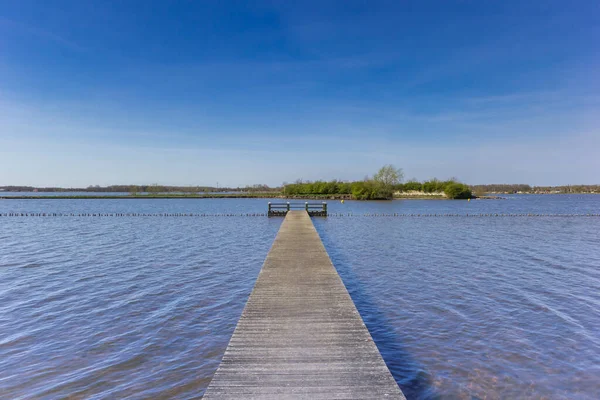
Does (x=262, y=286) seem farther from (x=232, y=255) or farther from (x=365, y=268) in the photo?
(x=232, y=255)

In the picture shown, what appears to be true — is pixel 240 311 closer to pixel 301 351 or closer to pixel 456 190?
pixel 301 351

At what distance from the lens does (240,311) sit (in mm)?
8609

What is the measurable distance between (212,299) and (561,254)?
16066 millimetres

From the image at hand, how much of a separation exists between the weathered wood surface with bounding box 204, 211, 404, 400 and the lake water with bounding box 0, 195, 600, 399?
1.02 m

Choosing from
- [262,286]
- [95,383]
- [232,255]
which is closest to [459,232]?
[232,255]

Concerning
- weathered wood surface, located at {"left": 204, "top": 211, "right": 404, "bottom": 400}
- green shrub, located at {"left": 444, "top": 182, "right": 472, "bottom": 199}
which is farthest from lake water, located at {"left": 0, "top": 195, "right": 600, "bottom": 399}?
green shrub, located at {"left": 444, "top": 182, "right": 472, "bottom": 199}

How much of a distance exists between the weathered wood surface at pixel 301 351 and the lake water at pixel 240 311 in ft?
3.33

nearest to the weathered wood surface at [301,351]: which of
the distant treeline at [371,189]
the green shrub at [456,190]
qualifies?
the distant treeline at [371,189]

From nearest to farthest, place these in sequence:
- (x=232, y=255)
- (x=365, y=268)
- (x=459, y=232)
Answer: (x=365, y=268) → (x=232, y=255) → (x=459, y=232)

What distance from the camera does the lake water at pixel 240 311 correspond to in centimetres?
568

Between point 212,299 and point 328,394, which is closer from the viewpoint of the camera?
point 328,394

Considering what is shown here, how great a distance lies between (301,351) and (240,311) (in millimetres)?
3874

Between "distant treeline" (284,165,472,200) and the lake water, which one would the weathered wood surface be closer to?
the lake water

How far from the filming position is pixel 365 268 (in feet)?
43.7
